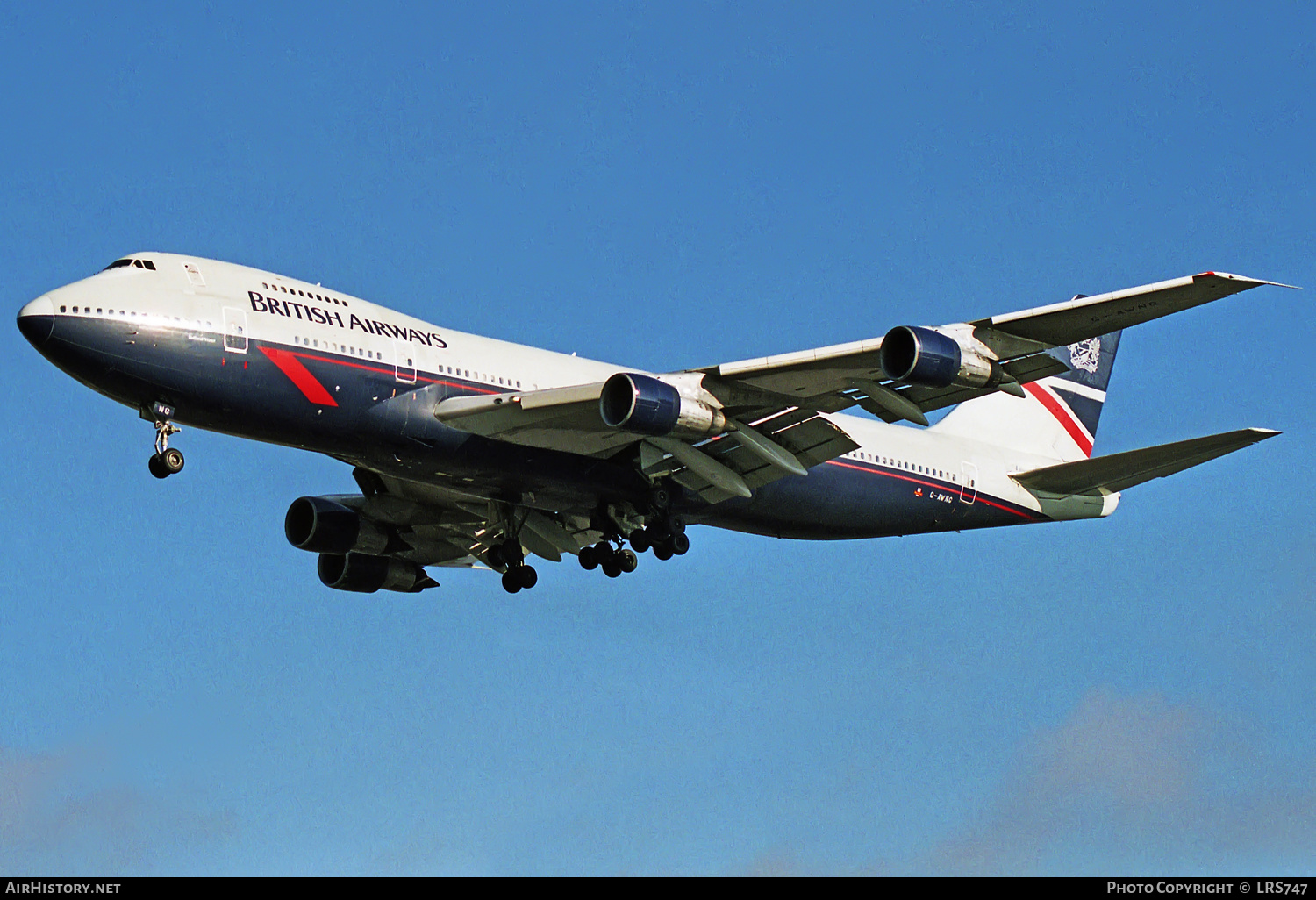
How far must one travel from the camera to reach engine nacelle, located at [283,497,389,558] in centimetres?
3953

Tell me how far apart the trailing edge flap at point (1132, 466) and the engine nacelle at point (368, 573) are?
1651 centimetres

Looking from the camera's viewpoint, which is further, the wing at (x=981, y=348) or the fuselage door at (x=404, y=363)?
the fuselage door at (x=404, y=363)

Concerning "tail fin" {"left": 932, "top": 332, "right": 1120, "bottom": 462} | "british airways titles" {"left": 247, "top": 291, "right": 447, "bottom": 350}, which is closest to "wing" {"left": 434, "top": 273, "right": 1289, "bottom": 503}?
"british airways titles" {"left": 247, "top": 291, "right": 447, "bottom": 350}

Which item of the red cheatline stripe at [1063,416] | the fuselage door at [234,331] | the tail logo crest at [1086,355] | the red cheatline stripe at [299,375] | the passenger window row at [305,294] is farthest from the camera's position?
the tail logo crest at [1086,355]

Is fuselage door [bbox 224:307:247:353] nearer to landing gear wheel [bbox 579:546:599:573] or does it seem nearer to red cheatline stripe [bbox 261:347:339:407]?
red cheatline stripe [bbox 261:347:339:407]

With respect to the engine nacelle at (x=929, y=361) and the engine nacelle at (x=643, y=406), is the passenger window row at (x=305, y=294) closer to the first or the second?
the engine nacelle at (x=643, y=406)

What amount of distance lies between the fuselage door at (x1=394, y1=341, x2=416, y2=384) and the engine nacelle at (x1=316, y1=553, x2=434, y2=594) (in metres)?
9.17

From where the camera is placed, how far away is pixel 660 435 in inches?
1297

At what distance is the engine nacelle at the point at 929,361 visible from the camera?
30.7m

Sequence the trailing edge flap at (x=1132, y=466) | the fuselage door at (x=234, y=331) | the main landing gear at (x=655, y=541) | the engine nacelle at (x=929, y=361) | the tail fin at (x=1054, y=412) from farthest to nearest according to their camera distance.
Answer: the tail fin at (x=1054, y=412)
the main landing gear at (x=655, y=541)
the trailing edge flap at (x=1132, y=466)
the fuselage door at (x=234, y=331)
the engine nacelle at (x=929, y=361)

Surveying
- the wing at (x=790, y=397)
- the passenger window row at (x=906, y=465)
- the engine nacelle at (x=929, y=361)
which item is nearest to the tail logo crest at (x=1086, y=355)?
the passenger window row at (x=906, y=465)

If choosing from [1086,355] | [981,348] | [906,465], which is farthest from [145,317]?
[1086,355]

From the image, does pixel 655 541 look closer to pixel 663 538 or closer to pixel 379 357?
pixel 663 538
